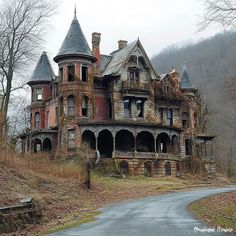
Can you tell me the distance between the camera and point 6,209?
1526 cm

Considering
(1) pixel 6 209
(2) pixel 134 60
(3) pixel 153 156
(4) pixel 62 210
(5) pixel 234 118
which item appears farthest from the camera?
(5) pixel 234 118

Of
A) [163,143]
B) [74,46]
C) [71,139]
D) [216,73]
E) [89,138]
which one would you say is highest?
[216,73]

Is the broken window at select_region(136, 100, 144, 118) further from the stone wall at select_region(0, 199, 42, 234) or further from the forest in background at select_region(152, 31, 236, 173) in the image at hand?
the stone wall at select_region(0, 199, 42, 234)

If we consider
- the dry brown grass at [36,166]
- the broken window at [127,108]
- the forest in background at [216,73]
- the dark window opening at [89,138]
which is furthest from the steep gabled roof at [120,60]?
the dry brown grass at [36,166]

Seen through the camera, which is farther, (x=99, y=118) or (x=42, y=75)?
(x=42, y=75)

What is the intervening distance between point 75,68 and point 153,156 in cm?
1200

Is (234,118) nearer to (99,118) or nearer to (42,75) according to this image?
(99,118)

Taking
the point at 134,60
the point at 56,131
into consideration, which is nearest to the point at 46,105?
the point at 56,131

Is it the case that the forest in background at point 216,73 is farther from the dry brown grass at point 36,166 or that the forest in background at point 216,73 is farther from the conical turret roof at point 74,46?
the dry brown grass at point 36,166

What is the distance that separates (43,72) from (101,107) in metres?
10.6

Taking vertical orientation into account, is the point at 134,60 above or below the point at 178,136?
above

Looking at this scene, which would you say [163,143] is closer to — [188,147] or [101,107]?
[188,147]

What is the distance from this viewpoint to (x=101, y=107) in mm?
49438

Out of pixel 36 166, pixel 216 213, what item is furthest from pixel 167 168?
pixel 216 213
